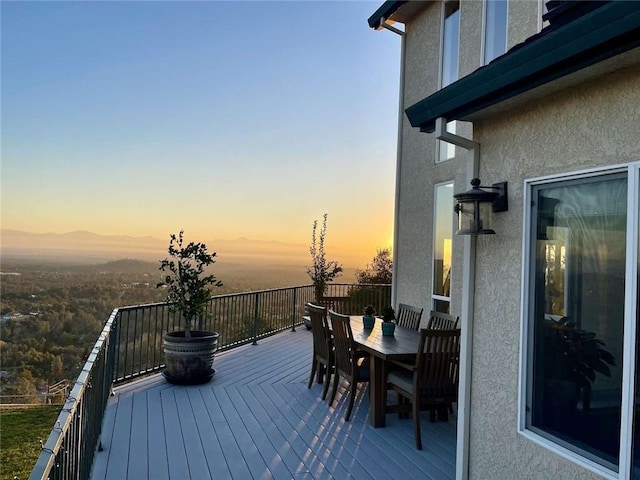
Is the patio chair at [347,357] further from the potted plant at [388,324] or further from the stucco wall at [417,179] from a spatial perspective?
the stucco wall at [417,179]

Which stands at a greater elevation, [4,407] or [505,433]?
[505,433]

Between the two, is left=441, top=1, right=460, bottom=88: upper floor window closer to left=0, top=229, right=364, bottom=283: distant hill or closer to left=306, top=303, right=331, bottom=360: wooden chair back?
left=306, top=303, right=331, bottom=360: wooden chair back

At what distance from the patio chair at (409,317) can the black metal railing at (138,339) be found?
1778 mm

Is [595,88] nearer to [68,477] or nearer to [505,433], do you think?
[505,433]

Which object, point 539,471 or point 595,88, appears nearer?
→ point 595,88

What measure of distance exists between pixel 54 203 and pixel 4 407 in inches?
221

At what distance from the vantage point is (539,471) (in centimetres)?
239

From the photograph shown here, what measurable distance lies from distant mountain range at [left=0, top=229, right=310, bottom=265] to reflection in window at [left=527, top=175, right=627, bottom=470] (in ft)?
28.1

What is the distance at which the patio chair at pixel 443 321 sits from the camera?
5.08 metres

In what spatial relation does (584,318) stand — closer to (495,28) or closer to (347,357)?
(347,357)

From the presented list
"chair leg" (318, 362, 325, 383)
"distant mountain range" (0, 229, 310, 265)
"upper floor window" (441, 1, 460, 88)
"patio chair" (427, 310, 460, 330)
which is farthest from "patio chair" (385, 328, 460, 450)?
"distant mountain range" (0, 229, 310, 265)

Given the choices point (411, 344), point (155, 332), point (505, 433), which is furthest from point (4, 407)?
point (505, 433)

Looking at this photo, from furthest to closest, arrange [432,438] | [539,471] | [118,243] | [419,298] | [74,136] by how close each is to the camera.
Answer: [118,243]
[74,136]
[419,298]
[432,438]
[539,471]

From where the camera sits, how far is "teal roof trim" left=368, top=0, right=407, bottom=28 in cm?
763
